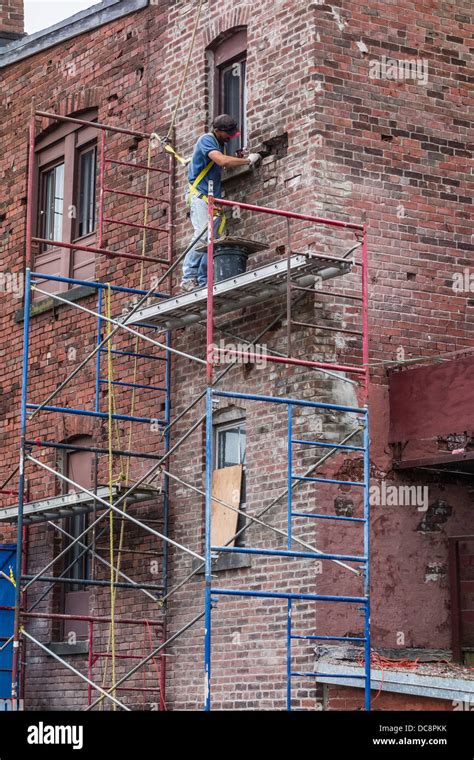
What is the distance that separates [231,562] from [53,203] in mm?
6530

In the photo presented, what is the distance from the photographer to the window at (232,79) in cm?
1678

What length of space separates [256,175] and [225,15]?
216 centimetres

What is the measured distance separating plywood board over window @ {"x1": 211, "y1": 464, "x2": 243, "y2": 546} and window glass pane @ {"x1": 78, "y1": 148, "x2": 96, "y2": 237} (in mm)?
4536

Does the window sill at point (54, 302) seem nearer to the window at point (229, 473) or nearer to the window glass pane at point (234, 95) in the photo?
the window glass pane at point (234, 95)

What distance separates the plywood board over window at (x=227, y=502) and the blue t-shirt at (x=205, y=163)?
301cm

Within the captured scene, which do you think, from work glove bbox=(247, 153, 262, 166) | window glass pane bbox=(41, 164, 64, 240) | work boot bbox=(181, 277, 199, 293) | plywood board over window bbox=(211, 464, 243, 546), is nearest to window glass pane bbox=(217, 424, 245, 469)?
plywood board over window bbox=(211, 464, 243, 546)

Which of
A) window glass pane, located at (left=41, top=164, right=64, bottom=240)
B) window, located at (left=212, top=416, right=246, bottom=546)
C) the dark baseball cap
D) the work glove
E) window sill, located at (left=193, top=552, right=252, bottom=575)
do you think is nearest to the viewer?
window sill, located at (left=193, top=552, right=252, bottom=575)

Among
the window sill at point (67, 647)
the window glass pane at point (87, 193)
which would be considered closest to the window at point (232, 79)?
the window glass pane at point (87, 193)

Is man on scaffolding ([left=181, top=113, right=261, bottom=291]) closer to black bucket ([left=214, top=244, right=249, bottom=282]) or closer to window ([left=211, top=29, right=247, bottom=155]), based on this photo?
black bucket ([left=214, top=244, right=249, bottom=282])

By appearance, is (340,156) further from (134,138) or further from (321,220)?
(134,138)

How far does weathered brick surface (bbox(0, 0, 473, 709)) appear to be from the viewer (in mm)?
14812
